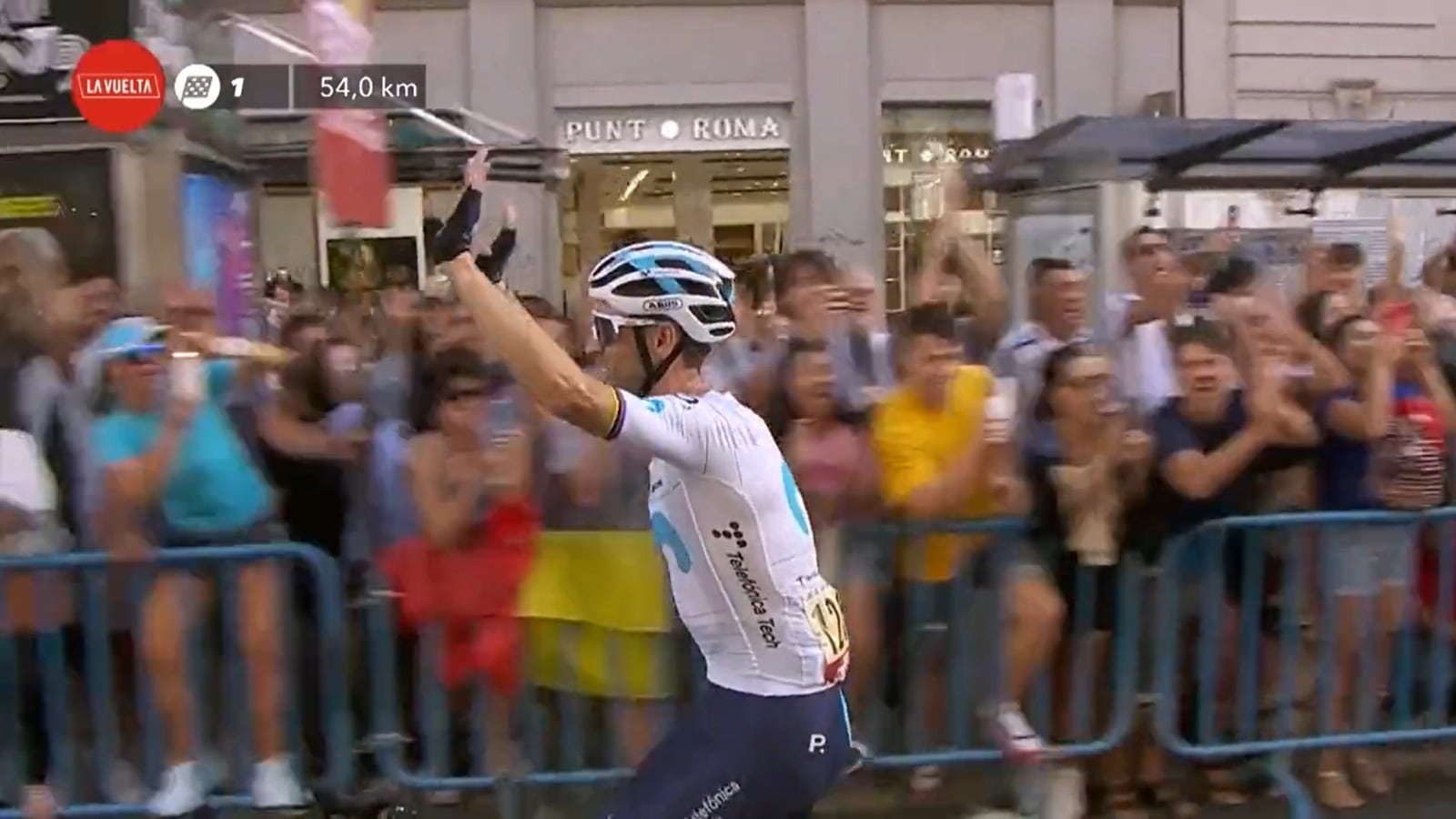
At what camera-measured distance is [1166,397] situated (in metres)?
5.98

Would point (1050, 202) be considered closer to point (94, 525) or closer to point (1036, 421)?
point (1036, 421)

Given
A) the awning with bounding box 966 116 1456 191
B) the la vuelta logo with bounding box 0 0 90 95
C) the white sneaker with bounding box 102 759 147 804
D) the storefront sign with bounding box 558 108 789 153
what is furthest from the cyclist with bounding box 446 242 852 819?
the storefront sign with bounding box 558 108 789 153

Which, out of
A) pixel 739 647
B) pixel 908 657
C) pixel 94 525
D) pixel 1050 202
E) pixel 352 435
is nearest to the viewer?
→ pixel 739 647

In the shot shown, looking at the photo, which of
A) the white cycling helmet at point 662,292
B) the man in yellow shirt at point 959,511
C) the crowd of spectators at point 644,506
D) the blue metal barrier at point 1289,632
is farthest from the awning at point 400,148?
the white cycling helmet at point 662,292

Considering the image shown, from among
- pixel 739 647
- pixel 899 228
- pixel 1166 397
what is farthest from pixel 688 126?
pixel 739 647

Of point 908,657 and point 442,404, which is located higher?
point 442,404

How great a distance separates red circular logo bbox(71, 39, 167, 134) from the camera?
31.2 feet

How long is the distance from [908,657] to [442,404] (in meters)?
1.80

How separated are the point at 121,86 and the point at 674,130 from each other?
8.41 metres

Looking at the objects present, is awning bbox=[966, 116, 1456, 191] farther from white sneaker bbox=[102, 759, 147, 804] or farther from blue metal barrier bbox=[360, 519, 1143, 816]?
white sneaker bbox=[102, 759, 147, 804]

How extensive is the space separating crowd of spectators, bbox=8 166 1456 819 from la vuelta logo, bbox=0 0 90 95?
534 centimetres

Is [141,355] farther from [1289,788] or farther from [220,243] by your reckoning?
[220,243]

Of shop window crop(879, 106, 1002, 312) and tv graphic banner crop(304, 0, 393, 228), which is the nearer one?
tv graphic banner crop(304, 0, 393, 228)

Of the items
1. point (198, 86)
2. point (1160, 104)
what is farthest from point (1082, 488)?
point (1160, 104)
